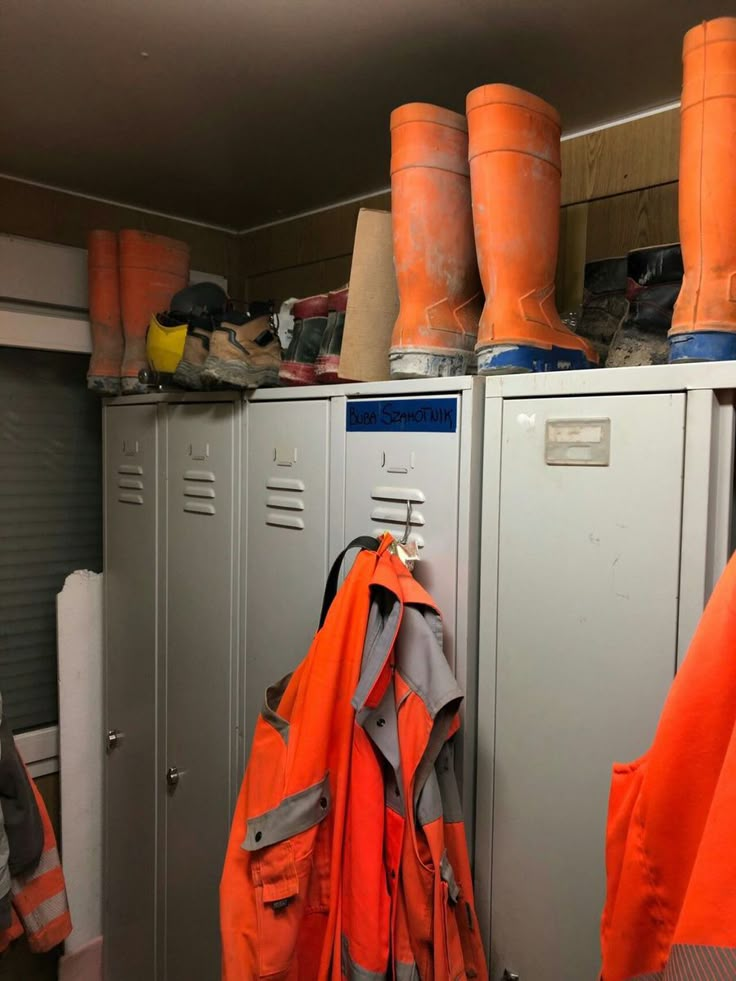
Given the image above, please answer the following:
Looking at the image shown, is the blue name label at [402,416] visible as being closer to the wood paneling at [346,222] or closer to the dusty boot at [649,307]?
the dusty boot at [649,307]

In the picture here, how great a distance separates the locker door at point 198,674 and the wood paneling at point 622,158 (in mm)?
1004

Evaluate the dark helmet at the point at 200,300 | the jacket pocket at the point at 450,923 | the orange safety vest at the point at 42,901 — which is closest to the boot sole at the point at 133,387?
the dark helmet at the point at 200,300

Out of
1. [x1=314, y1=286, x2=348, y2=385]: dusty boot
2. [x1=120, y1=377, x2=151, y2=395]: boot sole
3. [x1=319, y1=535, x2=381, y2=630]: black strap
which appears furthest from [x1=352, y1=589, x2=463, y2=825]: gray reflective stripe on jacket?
[x1=120, y1=377, x2=151, y2=395]: boot sole

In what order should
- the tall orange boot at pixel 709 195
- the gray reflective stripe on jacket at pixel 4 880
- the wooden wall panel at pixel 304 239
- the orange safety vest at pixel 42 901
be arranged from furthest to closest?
the wooden wall panel at pixel 304 239 < the orange safety vest at pixel 42 901 < the gray reflective stripe on jacket at pixel 4 880 < the tall orange boot at pixel 709 195

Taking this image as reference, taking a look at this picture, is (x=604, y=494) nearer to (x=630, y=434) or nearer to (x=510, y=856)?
(x=630, y=434)

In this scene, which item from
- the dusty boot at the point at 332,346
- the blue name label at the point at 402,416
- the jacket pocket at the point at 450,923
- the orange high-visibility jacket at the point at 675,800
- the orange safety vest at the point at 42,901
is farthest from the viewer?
the orange safety vest at the point at 42,901

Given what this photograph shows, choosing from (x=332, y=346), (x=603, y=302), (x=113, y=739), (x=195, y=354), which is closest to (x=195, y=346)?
(x=195, y=354)

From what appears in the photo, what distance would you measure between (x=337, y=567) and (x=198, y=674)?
0.73 metres

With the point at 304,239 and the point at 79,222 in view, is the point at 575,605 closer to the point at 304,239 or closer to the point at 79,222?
the point at 304,239

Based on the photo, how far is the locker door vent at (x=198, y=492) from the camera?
6.26ft

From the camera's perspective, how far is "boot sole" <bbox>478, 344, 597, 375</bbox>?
1276 millimetres

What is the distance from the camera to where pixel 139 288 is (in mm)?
2209

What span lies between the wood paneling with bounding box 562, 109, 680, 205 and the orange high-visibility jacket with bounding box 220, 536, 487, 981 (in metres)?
1.04

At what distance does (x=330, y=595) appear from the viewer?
4.83 feet
